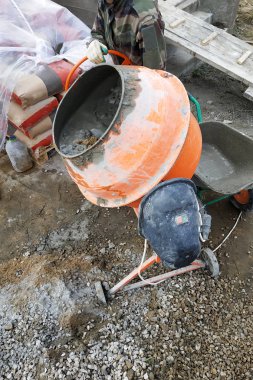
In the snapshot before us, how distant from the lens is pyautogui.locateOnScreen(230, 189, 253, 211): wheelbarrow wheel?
2.62 m

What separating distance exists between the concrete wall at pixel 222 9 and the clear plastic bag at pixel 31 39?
163cm

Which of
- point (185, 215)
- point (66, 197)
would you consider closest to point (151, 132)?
point (185, 215)

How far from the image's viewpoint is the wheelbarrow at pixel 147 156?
1.62m

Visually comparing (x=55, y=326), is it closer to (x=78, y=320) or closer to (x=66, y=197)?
(x=78, y=320)

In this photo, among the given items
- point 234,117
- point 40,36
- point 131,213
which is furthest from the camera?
point 234,117

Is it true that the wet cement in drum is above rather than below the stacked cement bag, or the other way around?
above

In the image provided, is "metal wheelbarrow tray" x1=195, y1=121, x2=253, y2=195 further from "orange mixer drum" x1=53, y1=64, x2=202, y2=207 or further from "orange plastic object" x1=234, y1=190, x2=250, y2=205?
"orange mixer drum" x1=53, y1=64, x2=202, y2=207

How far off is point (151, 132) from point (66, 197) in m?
1.59

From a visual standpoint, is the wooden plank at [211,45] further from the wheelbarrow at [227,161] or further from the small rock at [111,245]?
the small rock at [111,245]

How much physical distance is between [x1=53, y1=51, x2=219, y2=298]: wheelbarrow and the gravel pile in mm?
658

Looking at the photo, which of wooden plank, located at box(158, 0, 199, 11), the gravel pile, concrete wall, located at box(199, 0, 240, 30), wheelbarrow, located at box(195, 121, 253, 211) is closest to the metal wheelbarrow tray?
wheelbarrow, located at box(195, 121, 253, 211)

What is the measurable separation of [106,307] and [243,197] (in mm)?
1299

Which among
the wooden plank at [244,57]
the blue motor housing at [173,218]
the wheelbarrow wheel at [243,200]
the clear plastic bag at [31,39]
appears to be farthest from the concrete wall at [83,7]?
the blue motor housing at [173,218]

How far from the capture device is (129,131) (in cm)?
164
